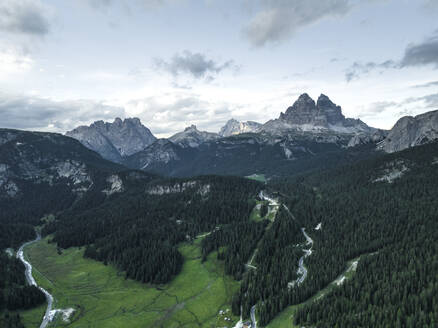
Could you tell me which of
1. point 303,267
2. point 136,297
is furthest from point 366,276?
point 136,297

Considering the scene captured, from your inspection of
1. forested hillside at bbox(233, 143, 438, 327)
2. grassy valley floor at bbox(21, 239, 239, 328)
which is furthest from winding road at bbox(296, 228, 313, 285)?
grassy valley floor at bbox(21, 239, 239, 328)

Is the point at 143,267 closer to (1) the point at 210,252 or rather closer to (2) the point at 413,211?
(1) the point at 210,252

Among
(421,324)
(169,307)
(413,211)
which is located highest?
(413,211)

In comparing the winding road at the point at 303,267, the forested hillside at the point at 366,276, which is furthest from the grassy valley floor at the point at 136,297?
the winding road at the point at 303,267

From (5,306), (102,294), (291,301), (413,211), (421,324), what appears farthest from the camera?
(413,211)

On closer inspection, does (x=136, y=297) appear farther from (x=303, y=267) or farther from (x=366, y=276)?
(x=366, y=276)

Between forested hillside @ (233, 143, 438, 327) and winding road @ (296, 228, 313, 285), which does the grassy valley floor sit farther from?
winding road @ (296, 228, 313, 285)

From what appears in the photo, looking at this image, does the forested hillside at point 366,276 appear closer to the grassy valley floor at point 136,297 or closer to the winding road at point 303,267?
the winding road at point 303,267

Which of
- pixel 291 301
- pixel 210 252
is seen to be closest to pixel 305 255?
pixel 291 301
